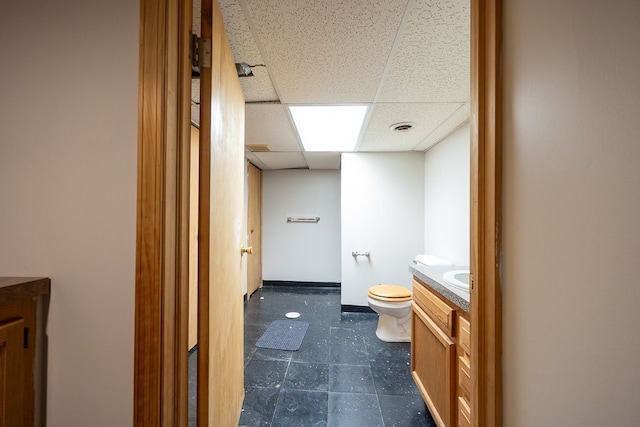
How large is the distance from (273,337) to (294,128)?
1981 mm

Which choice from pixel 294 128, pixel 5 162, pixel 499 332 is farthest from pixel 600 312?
pixel 294 128

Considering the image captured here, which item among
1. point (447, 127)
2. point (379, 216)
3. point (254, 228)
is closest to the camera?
point (447, 127)

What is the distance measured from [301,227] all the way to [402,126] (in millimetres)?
2331

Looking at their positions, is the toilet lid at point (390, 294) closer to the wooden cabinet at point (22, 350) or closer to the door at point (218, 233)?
the door at point (218, 233)

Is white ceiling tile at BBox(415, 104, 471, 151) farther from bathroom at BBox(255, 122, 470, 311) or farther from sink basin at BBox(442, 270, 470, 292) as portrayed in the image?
sink basin at BBox(442, 270, 470, 292)

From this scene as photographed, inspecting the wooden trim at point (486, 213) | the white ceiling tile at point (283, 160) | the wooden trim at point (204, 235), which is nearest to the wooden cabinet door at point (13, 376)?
the wooden trim at point (204, 235)

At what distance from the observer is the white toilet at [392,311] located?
82.2 inches

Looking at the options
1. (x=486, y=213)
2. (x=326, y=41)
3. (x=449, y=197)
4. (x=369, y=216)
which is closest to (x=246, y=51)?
(x=326, y=41)

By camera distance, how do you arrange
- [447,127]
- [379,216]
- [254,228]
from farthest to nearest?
[254,228] → [379,216] → [447,127]

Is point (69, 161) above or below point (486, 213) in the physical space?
above

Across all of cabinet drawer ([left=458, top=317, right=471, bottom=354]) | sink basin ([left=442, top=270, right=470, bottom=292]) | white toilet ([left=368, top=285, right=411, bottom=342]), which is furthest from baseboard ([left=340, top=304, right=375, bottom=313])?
cabinet drawer ([left=458, top=317, right=471, bottom=354])

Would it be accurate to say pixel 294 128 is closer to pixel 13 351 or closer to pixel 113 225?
pixel 113 225

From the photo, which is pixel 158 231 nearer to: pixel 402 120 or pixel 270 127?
pixel 270 127

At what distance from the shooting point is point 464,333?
0.96 metres
